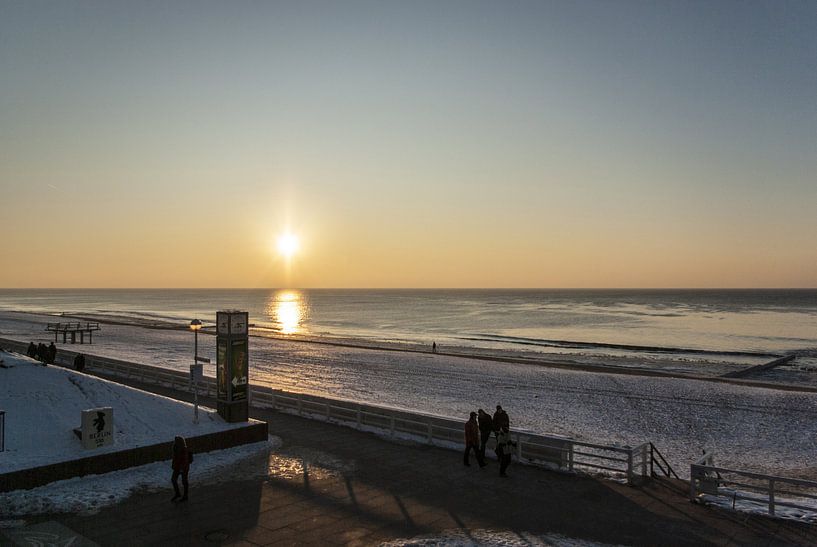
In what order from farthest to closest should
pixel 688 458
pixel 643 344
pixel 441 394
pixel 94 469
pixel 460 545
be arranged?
pixel 643 344 < pixel 441 394 < pixel 688 458 < pixel 94 469 < pixel 460 545

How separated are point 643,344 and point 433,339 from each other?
27.5 m

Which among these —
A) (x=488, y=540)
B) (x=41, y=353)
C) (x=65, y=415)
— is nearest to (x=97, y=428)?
(x=65, y=415)

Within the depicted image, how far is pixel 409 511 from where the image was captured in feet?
41.1

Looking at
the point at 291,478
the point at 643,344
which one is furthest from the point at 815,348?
the point at 291,478

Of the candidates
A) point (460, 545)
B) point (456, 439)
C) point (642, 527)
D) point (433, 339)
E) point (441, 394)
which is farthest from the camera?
point (433, 339)

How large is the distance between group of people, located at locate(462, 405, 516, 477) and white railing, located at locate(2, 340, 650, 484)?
0.81 metres

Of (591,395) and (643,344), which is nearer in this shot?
(591,395)

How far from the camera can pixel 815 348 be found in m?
71.3

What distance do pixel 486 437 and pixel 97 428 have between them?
9788 mm

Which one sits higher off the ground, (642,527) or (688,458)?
(642,527)

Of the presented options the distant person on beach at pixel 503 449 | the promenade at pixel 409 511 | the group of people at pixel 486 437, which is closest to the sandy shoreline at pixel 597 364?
the group of people at pixel 486 437

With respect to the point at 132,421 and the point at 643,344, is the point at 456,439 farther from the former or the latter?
the point at 643,344

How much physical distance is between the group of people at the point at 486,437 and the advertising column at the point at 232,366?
22.9 feet

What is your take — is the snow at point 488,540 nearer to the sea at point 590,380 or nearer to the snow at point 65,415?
the snow at point 65,415
